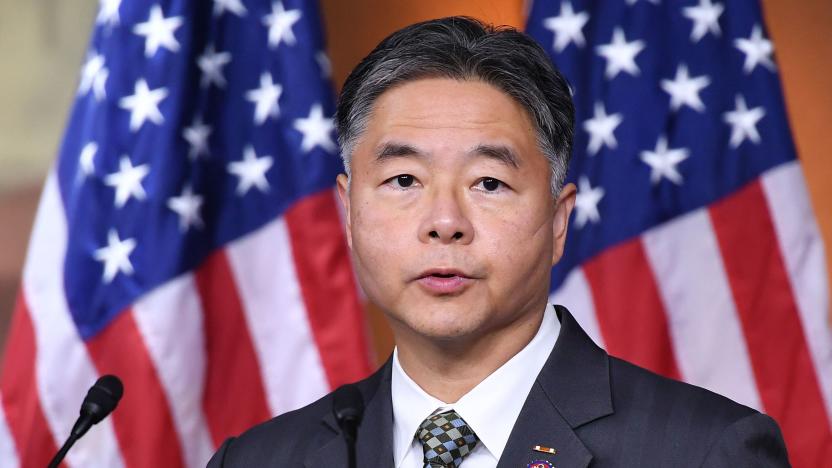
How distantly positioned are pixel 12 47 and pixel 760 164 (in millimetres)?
2463

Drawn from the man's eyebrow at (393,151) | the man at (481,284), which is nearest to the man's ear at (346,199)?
the man at (481,284)

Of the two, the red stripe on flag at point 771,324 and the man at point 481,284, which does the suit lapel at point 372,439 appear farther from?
the red stripe on flag at point 771,324

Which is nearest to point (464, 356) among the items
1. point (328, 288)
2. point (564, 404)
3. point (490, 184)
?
point (564, 404)

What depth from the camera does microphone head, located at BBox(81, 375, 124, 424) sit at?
2.04 meters

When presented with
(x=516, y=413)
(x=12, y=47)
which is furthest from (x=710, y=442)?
(x=12, y=47)

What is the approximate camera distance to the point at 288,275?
373cm

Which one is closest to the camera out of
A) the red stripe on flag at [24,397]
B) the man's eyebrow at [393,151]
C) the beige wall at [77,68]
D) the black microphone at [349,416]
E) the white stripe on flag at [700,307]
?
the black microphone at [349,416]

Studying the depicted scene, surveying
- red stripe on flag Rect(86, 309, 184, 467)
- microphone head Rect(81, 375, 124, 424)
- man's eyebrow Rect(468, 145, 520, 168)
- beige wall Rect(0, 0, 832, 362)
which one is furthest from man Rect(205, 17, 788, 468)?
beige wall Rect(0, 0, 832, 362)

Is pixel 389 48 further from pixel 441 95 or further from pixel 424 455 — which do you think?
pixel 424 455

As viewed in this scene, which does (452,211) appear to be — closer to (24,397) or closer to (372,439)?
(372,439)

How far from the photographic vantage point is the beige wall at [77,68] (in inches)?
158

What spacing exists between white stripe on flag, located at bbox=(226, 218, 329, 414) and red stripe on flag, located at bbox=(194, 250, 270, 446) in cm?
3

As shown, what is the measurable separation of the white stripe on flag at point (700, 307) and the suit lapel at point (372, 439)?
1.59 metres

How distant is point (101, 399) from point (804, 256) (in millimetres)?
2362
